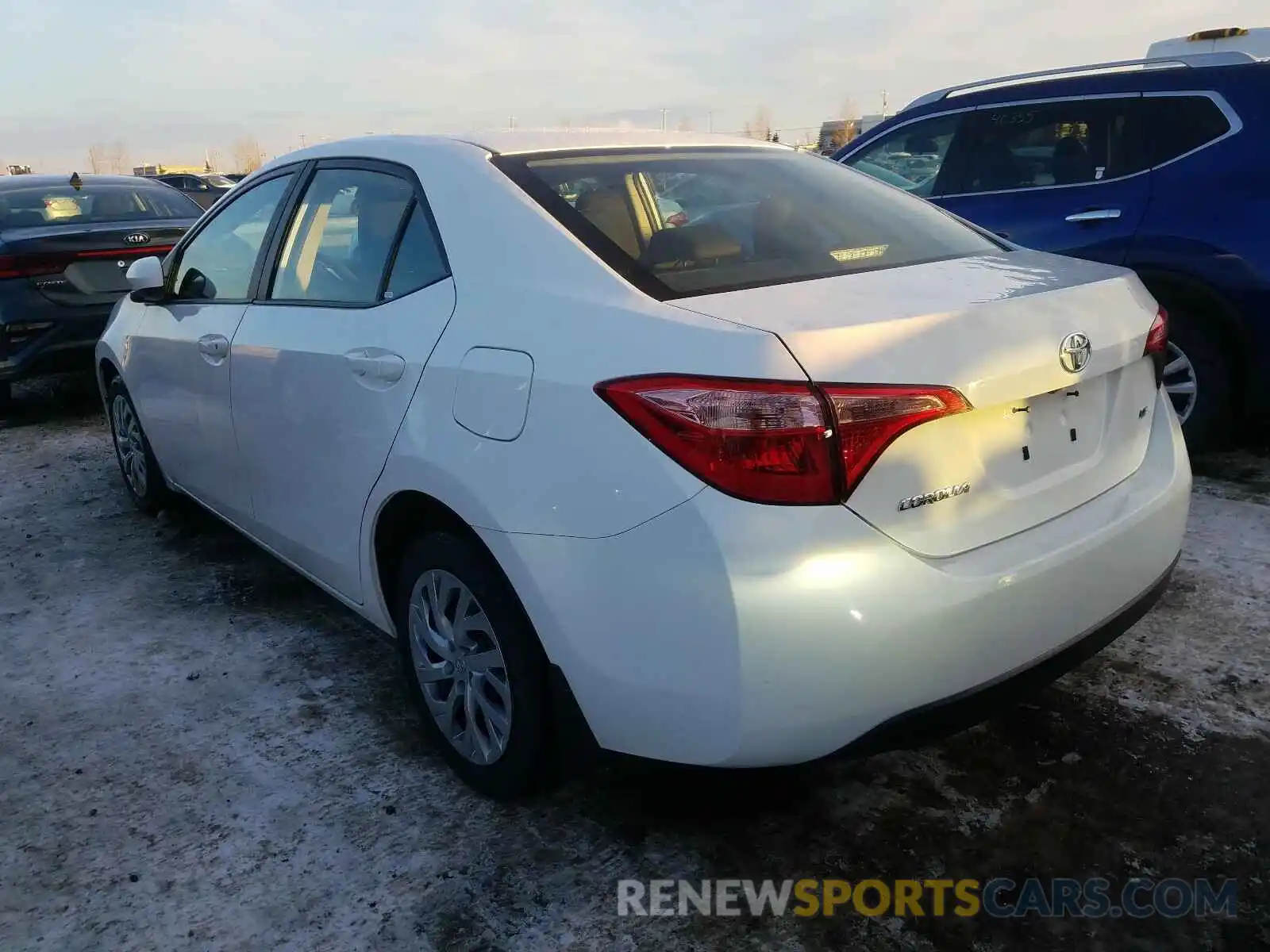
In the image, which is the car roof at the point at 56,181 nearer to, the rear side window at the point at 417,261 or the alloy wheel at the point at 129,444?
the alloy wheel at the point at 129,444

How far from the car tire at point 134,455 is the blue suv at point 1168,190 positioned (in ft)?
13.5

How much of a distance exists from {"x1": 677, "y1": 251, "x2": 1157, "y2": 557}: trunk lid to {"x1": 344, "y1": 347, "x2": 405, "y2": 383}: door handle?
0.80 meters

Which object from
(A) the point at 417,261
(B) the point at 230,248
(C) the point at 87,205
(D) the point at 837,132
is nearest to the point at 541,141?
(A) the point at 417,261

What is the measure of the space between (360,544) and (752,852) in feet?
4.19

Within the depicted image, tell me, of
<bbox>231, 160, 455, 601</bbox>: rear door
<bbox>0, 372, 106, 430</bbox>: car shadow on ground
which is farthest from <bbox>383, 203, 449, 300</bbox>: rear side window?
<bbox>0, 372, 106, 430</bbox>: car shadow on ground

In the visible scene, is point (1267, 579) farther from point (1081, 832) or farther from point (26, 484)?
point (26, 484)

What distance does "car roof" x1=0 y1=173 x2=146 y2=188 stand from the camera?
759 centimetres

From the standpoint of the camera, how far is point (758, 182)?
2701 millimetres

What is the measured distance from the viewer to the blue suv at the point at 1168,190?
4.27m

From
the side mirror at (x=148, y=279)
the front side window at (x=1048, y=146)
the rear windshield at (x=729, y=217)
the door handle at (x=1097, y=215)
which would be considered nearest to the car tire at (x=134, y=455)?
the side mirror at (x=148, y=279)

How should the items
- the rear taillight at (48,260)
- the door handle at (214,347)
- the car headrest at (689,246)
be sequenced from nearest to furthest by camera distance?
the car headrest at (689,246) → the door handle at (214,347) → the rear taillight at (48,260)

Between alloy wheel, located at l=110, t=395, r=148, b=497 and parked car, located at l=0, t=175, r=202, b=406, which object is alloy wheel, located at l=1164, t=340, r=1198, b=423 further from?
parked car, located at l=0, t=175, r=202, b=406

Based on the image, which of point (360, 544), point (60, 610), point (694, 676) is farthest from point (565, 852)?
point (60, 610)

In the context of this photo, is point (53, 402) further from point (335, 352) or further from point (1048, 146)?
point (1048, 146)
